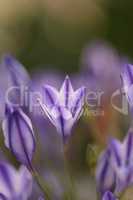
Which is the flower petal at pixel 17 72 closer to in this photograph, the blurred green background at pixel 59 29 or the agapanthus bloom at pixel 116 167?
the agapanthus bloom at pixel 116 167

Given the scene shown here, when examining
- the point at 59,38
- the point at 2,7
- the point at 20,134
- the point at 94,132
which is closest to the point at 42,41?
the point at 59,38

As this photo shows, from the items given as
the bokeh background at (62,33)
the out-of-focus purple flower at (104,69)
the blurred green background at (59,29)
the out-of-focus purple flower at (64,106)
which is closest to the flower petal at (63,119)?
the out-of-focus purple flower at (64,106)

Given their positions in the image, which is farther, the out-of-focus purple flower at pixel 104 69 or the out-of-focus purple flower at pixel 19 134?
the out-of-focus purple flower at pixel 104 69

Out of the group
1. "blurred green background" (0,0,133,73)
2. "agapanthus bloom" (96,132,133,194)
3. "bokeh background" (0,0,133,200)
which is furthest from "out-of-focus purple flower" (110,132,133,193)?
"blurred green background" (0,0,133,73)

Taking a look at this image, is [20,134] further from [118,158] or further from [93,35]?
[93,35]

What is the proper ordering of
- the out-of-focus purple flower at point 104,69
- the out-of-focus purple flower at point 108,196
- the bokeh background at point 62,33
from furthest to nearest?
the bokeh background at point 62,33
the out-of-focus purple flower at point 104,69
the out-of-focus purple flower at point 108,196

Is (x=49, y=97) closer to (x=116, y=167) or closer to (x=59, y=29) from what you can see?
(x=116, y=167)

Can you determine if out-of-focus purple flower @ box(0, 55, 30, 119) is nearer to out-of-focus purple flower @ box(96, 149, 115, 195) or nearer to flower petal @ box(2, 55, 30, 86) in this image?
flower petal @ box(2, 55, 30, 86)

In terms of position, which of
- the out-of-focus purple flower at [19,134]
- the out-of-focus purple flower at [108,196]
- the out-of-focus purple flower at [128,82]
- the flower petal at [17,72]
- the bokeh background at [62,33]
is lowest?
the out-of-focus purple flower at [108,196]
